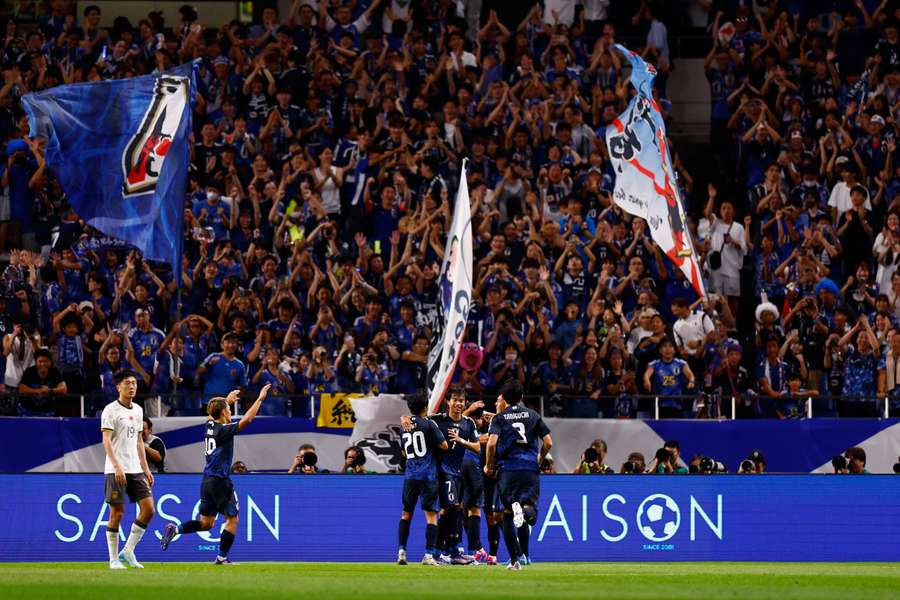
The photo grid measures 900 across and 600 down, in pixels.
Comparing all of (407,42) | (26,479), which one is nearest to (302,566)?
(26,479)

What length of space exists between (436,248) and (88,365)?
230 inches

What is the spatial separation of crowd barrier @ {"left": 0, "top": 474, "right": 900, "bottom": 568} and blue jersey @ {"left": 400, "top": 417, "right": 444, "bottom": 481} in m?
2.41

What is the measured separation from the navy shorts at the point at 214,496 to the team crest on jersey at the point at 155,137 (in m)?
5.51

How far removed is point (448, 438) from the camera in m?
21.0

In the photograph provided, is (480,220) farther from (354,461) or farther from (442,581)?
(442,581)

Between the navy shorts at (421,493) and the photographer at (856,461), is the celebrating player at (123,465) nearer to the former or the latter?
the navy shorts at (421,493)

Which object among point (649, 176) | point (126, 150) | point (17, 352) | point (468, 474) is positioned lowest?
point (468, 474)

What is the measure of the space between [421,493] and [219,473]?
2.60m

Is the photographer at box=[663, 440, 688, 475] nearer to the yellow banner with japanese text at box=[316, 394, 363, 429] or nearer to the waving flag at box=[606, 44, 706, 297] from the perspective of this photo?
the waving flag at box=[606, 44, 706, 297]

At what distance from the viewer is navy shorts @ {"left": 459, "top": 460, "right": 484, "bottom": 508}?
70.1 ft

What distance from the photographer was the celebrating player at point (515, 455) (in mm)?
19188

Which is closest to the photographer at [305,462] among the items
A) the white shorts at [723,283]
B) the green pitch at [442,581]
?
the green pitch at [442,581]

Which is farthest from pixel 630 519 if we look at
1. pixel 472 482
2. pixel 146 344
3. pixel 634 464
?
pixel 146 344

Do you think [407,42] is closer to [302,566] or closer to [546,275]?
[546,275]
